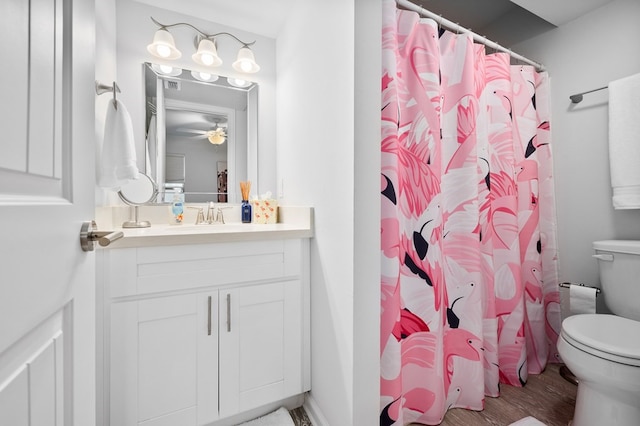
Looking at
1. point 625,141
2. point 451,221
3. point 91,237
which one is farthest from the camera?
point 625,141

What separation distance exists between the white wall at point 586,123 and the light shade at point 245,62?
1.99 metres

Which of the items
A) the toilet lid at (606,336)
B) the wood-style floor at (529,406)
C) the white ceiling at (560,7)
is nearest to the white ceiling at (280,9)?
the white ceiling at (560,7)

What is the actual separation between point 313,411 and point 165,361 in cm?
74

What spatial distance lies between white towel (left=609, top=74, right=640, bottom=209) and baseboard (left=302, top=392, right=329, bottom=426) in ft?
6.35

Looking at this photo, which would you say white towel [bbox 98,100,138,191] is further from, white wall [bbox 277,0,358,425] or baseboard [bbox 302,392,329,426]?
baseboard [bbox 302,392,329,426]

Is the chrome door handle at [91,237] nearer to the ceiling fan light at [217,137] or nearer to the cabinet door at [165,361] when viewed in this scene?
the cabinet door at [165,361]

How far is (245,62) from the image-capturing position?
1.82 m

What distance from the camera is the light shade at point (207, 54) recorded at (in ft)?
5.62

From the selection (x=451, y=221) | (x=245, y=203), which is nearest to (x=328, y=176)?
(x=451, y=221)

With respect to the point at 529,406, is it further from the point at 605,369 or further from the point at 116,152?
the point at 116,152

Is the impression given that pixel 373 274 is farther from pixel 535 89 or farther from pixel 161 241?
pixel 535 89

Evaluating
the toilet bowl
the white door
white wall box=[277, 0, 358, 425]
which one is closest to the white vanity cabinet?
white wall box=[277, 0, 358, 425]

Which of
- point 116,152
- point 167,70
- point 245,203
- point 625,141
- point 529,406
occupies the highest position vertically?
point 167,70

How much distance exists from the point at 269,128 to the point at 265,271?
1.14 meters
